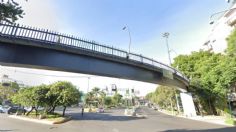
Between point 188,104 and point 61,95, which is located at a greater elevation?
point 61,95

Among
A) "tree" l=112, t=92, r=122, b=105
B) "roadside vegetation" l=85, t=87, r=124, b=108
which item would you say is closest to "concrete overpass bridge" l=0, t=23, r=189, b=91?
"roadside vegetation" l=85, t=87, r=124, b=108

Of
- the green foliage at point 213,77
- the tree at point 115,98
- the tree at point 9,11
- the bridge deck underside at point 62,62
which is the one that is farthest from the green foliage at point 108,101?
the tree at point 9,11

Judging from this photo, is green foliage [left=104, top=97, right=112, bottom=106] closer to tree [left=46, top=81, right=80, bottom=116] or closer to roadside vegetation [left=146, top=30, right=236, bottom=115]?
roadside vegetation [left=146, top=30, right=236, bottom=115]

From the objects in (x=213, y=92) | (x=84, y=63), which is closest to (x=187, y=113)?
(x=213, y=92)

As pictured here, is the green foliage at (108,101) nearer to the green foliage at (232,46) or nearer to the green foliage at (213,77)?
the green foliage at (213,77)

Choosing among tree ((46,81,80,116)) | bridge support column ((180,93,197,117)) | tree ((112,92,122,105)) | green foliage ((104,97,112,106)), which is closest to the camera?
tree ((46,81,80,116))

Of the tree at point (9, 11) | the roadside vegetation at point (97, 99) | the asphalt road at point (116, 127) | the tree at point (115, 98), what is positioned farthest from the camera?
the tree at point (115, 98)

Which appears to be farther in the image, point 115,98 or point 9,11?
point 115,98

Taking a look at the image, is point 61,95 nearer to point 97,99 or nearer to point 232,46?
point 232,46

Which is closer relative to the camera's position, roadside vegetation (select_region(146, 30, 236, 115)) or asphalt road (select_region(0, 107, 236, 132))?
asphalt road (select_region(0, 107, 236, 132))

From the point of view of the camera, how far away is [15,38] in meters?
13.5

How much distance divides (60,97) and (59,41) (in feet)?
57.4

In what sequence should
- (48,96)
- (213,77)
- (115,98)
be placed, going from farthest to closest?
(115,98) → (48,96) → (213,77)

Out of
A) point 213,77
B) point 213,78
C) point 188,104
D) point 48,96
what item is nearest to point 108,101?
point 188,104
